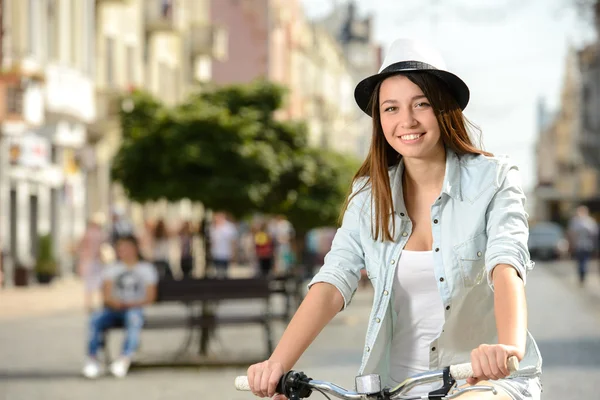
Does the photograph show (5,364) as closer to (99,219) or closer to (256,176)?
(256,176)

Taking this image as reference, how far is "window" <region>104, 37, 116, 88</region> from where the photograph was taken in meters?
37.5

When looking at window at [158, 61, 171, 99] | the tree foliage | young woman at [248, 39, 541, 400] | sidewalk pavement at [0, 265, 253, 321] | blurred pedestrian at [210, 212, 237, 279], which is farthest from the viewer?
window at [158, 61, 171, 99]

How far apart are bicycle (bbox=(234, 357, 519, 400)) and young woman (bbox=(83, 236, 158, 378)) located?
1013 centimetres

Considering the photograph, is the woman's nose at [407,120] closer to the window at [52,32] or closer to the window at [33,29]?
the window at [33,29]

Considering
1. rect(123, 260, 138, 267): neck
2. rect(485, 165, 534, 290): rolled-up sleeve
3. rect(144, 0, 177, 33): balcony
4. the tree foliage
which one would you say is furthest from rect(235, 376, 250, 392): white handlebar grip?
rect(144, 0, 177, 33): balcony

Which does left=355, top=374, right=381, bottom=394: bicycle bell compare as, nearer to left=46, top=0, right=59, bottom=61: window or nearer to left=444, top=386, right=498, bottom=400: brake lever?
left=444, top=386, right=498, bottom=400: brake lever

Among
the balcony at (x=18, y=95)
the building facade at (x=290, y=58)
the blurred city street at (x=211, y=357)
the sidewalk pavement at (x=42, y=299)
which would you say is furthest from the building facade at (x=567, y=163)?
the blurred city street at (x=211, y=357)

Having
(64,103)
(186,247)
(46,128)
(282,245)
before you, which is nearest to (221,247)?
(186,247)

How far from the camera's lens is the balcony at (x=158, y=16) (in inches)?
1661

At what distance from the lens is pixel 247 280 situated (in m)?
15.0

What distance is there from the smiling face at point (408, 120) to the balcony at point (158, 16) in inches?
1542

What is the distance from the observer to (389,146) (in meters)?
3.77

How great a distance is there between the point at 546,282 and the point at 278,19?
126 ft

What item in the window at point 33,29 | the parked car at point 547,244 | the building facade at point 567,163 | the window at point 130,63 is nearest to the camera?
the window at point 33,29
